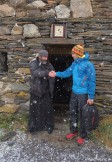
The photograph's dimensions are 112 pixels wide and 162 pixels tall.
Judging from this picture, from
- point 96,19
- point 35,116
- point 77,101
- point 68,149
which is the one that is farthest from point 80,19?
point 68,149

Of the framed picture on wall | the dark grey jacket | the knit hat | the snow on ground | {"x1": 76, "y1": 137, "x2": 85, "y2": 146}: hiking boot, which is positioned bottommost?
the snow on ground

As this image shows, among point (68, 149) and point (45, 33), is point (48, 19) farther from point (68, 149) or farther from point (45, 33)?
point (68, 149)

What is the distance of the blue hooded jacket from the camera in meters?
4.96

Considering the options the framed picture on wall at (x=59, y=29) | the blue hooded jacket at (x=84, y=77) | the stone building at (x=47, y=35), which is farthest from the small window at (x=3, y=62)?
the blue hooded jacket at (x=84, y=77)

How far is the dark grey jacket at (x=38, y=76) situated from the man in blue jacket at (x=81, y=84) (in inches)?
5.5

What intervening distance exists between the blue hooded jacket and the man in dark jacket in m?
0.51

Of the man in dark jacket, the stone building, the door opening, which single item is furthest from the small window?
the door opening

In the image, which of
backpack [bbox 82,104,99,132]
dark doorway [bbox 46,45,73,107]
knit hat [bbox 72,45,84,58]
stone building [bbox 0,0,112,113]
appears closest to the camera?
knit hat [bbox 72,45,84,58]

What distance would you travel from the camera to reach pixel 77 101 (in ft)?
17.0

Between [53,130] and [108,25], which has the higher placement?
[108,25]

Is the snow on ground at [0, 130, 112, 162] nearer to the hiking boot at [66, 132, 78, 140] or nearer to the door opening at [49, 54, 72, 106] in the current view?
the hiking boot at [66, 132, 78, 140]

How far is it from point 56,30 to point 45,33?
0.23 metres

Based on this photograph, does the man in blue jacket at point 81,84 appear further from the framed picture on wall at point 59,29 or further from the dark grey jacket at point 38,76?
the framed picture on wall at point 59,29

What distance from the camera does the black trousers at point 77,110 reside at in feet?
16.8
